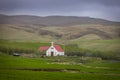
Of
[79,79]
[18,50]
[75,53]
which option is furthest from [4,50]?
[79,79]

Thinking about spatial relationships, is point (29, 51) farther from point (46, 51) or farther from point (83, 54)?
point (83, 54)

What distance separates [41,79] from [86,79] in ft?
18.1

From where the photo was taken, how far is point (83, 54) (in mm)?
117250

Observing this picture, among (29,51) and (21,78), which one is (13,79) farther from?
(29,51)

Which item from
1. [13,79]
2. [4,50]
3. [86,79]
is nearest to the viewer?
[13,79]

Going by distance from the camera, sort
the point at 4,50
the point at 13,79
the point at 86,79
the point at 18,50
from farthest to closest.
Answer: the point at 18,50 → the point at 4,50 → the point at 86,79 → the point at 13,79

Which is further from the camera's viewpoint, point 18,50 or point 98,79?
point 18,50

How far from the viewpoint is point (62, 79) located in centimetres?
4281

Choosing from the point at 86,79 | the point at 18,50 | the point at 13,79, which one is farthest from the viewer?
the point at 18,50

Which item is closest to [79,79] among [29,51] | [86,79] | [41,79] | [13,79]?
[86,79]

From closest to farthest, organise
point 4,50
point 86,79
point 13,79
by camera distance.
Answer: point 13,79 < point 86,79 < point 4,50

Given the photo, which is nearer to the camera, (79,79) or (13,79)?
(13,79)

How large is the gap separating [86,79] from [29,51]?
264 feet

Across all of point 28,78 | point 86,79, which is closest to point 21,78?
point 28,78
